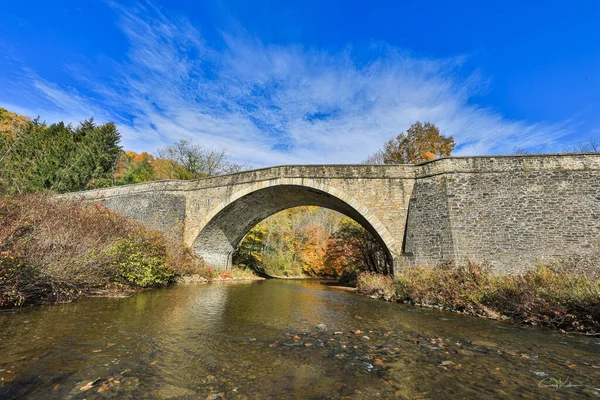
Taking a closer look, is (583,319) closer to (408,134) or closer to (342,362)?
(342,362)

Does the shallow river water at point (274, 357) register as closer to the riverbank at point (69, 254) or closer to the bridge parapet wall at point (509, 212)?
the riverbank at point (69, 254)

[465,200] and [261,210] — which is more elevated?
[261,210]

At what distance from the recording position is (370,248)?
70.1 ft

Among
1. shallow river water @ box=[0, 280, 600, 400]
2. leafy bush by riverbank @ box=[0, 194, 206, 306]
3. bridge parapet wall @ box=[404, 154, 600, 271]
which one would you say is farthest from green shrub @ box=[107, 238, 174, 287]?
bridge parapet wall @ box=[404, 154, 600, 271]

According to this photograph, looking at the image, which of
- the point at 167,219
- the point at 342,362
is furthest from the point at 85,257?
the point at 167,219

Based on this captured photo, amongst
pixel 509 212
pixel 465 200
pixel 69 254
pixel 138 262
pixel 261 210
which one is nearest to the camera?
pixel 69 254

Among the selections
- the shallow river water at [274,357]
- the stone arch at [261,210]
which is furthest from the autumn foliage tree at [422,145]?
the shallow river water at [274,357]

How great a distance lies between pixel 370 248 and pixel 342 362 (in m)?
17.0

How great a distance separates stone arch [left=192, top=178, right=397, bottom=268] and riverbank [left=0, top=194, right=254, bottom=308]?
5804 mm

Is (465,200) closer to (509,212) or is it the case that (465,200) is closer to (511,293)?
(509,212)

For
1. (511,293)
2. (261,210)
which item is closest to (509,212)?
(511,293)

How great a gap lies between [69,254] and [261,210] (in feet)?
46.2

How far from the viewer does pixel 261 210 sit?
2203cm

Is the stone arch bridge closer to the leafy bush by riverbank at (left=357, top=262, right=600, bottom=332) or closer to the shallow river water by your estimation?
the leafy bush by riverbank at (left=357, top=262, right=600, bottom=332)
